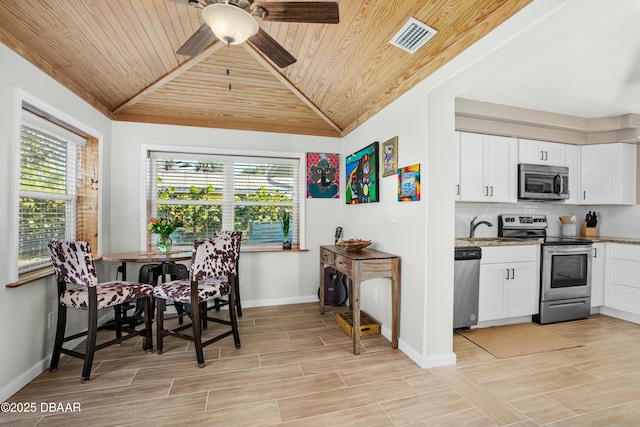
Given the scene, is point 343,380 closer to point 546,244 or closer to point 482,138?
point 546,244

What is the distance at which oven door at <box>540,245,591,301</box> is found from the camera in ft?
10.8

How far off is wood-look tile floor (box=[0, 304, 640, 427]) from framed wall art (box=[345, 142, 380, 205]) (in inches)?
62.0

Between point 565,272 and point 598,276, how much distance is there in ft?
2.01

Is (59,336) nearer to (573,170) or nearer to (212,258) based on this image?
(212,258)

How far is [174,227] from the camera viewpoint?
10.1 feet

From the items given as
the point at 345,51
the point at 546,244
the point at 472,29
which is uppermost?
the point at 345,51

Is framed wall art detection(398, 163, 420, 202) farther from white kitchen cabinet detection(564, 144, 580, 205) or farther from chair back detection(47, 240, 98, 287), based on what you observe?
white kitchen cabinet detection(564, 144, 580, 205)

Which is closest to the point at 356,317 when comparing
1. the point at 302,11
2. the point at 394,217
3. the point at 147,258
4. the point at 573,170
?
the point at 394,217

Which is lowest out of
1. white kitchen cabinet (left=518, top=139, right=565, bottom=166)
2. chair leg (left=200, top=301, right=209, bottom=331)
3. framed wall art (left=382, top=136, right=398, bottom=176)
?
chair leg (left=200, top=301, right=209, bottom=331)

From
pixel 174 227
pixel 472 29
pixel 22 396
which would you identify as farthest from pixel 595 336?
pixel 22 396

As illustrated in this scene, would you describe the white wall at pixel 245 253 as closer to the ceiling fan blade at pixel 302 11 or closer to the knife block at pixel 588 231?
the ceiling fan blade at pixel 302 11

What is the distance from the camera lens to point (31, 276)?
2207 mm

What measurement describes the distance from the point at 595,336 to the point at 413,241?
230 centimetres

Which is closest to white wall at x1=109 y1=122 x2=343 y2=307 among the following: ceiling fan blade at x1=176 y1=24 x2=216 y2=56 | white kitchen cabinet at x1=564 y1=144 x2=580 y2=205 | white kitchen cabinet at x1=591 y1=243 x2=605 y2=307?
ceiling fan blade at x1=176 y1=24 x2=216 y2=56
